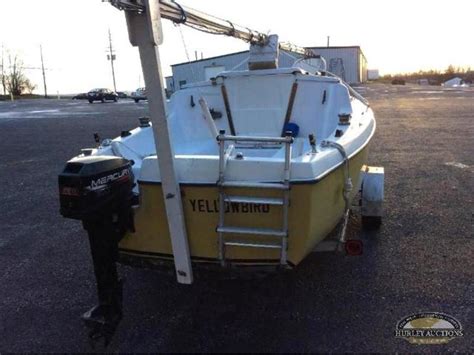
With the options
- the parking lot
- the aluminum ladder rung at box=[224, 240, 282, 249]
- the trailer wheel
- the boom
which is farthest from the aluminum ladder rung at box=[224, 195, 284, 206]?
the trailer wheel

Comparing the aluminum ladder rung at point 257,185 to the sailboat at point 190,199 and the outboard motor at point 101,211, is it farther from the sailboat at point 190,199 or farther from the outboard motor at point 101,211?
the outboard motor at point 101,211

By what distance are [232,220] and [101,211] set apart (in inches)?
33.4

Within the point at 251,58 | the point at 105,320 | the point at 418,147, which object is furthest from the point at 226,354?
the point at 418,147

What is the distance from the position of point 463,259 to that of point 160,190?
2.87 metres

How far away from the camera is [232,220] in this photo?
3.26m

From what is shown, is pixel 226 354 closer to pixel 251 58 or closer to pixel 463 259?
pixel 463 259

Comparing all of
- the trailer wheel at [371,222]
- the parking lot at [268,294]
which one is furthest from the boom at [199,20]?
the trailer wheel at [371,222]

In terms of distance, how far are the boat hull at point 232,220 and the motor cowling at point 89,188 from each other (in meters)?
0.30

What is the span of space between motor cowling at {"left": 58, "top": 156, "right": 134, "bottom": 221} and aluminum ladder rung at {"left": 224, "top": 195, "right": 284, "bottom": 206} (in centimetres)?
74

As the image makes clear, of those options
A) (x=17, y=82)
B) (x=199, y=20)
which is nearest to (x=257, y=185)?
(x=199, y=20)

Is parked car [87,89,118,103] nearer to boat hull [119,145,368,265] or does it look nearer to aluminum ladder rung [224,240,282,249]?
boat hull [119,145,368,265]

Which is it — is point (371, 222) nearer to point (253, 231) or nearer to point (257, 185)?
point (253, 231)

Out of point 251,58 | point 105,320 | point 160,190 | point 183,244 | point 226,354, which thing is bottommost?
point 226,354

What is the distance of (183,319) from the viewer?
364cm
